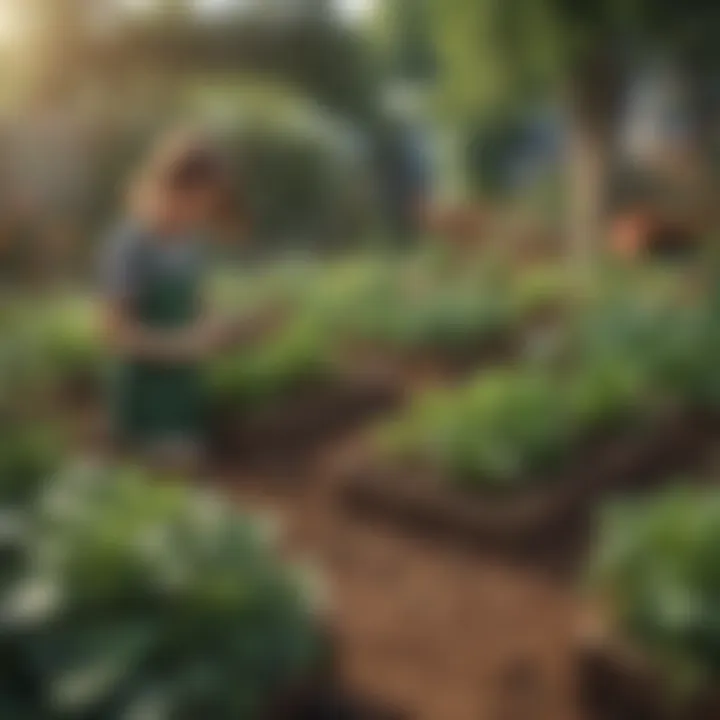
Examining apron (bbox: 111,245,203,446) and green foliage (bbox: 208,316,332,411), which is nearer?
apron (bbox: 111,245,203,446)

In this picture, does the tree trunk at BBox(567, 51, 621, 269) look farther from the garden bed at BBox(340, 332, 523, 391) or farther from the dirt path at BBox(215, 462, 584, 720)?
the dirt path at BBox(215, 462, 584, 720)

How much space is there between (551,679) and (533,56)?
2.18 ft

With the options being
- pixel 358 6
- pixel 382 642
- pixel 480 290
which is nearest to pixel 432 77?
pixel 358 6

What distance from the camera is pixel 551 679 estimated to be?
→ 113 centimetres

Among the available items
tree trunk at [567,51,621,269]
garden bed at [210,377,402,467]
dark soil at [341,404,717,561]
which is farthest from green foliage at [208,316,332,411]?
tree trunk at [567,51,621,269]

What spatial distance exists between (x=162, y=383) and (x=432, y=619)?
15.0 inches

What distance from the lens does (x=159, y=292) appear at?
1.08 m

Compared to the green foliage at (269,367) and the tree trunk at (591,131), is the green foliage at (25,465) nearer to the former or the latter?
the green foliage at (269,367)

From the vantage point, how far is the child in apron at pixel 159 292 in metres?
1.06

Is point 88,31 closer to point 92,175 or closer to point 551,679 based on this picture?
point 92,175

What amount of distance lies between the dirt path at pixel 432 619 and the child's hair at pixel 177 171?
347 mm

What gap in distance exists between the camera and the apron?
42.7 inches

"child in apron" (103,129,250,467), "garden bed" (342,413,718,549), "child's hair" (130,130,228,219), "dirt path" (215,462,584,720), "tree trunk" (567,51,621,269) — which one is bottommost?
"dirt path" (215,462,584,720)

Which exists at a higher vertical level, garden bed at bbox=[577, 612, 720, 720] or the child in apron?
the child in apron
